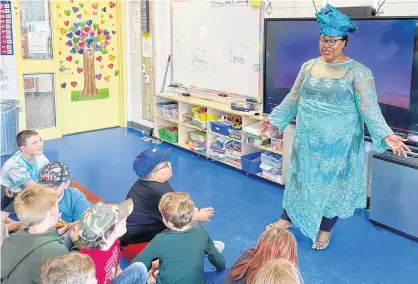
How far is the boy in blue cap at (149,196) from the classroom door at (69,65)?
3366 millimetres

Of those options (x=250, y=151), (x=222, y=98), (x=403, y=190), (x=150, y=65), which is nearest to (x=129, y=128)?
(x=150, y=65)

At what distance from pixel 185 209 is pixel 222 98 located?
3.07 meters

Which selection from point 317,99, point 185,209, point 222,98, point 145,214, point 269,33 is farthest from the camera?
point 222,98

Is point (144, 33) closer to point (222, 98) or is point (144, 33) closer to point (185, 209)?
point (222, 98)

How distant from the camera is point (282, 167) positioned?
4246 mm

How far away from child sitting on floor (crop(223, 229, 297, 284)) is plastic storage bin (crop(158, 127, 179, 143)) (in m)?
3.89

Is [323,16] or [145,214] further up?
[323,16]

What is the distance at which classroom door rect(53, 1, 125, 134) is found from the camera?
6.02 m

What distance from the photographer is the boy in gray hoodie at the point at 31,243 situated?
1902mm

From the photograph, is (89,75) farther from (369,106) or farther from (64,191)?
(369,106)

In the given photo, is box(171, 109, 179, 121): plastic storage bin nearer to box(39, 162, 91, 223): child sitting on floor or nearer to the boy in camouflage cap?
box(39, 162, 91, 223): child sitting on floor

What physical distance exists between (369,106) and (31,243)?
196cm

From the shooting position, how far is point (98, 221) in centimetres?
207

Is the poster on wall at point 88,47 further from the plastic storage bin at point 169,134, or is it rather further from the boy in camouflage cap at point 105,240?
the boy in camouflage cap at point 105,240
